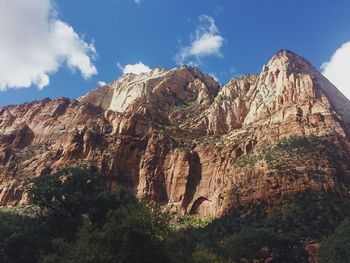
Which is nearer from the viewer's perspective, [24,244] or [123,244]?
[123,244]

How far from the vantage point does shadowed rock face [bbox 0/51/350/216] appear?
88.9 metres

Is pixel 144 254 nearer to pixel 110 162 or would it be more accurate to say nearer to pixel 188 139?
pixel 110 162

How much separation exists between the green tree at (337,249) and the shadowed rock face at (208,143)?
32.6 metres

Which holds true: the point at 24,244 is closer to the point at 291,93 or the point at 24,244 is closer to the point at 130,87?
the point at 291,93

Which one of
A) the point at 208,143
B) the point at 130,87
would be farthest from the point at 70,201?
the point at 130,87

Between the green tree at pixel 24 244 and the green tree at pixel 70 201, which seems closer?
the green tree at pixel 70 201

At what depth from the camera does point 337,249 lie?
46344mm

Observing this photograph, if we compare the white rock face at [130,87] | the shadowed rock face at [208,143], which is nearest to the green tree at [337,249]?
the shadowed rock face at [208,143]

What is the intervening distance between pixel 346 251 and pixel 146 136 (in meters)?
75.0

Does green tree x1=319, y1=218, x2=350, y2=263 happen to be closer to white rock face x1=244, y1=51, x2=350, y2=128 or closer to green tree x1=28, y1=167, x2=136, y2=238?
green tree x1=28, y1=167, x2=136, y2=238

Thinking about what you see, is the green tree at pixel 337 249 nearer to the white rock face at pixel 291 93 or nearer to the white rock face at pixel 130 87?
the white rock face at pixel 291 93

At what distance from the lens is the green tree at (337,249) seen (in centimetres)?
4553

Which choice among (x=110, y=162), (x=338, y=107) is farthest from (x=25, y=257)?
(x=338, y=107)

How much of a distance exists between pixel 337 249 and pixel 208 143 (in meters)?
68.4
